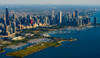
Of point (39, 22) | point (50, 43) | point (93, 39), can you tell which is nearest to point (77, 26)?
point (39, 22)

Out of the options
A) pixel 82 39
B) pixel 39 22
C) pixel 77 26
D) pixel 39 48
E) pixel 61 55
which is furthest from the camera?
pixel 39 22

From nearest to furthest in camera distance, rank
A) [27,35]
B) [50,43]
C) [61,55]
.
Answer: [61,55]
[50,43]
[27,35]

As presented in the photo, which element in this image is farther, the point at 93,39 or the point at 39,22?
the point at 39,22

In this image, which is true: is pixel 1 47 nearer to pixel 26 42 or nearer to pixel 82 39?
pixel 26 42

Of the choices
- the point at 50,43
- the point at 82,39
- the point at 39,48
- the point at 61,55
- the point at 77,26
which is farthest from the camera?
the point at 77,26

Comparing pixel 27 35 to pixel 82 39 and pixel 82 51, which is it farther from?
pixel 82 51

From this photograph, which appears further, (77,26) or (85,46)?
(77,26)

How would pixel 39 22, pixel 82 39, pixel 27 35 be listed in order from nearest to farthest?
pixel 82 39
pixel 27 35
pixel 39 22

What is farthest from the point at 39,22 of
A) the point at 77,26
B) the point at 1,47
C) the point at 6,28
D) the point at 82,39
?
the point at 1,47
